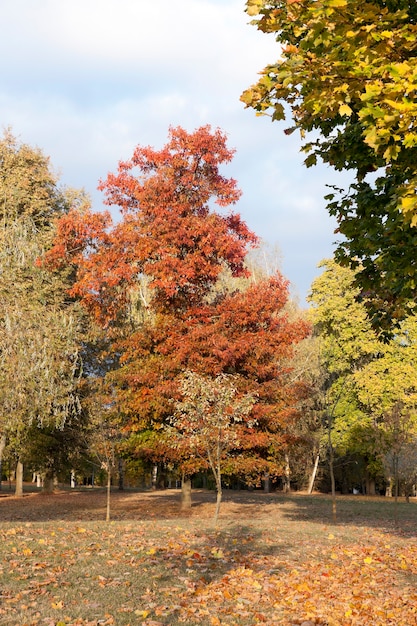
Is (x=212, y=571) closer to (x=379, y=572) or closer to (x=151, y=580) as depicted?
(x=151, y=580)

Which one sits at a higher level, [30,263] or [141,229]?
[141,229]

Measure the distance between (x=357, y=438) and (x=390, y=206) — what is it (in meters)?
33.7

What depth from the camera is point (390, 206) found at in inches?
252

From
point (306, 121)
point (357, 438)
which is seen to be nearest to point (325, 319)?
point (357, 438)

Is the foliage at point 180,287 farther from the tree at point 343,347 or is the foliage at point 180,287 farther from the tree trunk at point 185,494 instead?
the tree at point 343,347

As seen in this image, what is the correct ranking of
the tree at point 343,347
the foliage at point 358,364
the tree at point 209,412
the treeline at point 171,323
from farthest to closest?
the tree at point 343,347 → the foliage at point 358,364 → the treeline at point 171,323 → the tree at point 209,412

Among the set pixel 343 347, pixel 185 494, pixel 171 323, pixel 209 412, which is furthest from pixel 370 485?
pixel 209 412

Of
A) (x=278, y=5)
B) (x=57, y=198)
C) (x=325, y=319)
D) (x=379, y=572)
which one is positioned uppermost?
(x=57, y=198)

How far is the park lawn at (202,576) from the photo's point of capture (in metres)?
7.90

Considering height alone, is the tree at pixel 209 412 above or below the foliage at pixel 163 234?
below

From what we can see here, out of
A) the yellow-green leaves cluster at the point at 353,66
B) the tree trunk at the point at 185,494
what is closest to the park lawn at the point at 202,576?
the yellow-green leaves cluster at the point at 353,66

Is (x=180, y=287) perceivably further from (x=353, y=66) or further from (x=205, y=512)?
(x=353, y=66)

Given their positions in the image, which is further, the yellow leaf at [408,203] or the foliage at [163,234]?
the foliage at [163,234]

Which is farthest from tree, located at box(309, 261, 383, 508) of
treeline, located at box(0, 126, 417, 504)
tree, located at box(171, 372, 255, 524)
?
tree, located at box(171, 372, 255, 524)
